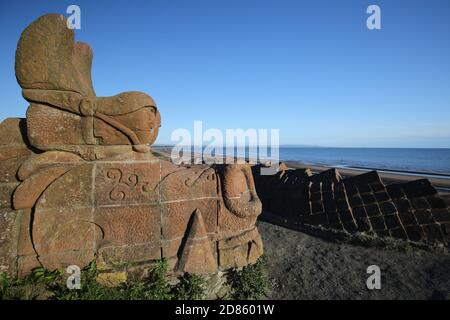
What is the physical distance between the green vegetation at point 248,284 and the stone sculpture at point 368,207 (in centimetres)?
284

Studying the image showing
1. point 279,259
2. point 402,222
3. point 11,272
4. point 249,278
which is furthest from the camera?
point 402,222

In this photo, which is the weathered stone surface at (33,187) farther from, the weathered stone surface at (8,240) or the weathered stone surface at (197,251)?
the weathered stone surface at (197,251)

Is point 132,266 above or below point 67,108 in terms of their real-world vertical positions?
below

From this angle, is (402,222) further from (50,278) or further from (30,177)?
(30,177)

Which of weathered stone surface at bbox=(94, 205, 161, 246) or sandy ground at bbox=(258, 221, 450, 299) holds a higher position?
weathered stone surface at bbox=(94, 205, 161, 246)

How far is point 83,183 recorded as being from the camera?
3480 millimetres

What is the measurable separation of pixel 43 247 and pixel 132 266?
1089 mm

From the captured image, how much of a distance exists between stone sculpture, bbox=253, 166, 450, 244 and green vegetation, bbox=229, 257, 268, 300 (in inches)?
112

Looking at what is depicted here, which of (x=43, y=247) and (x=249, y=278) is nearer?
(x=43, y=247)

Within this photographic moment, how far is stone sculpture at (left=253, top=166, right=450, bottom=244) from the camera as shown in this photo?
552 centimetres

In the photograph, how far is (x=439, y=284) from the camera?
167 inches

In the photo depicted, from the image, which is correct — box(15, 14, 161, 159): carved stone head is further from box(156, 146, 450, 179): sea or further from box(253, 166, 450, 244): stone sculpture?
box(156, 146, 450, 179): sea

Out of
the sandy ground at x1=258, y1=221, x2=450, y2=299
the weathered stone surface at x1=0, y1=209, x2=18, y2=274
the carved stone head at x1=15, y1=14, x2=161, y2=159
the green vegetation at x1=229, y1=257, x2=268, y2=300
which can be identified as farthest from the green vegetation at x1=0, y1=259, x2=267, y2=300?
the carved stone head at x1=15, y1=14, x2=161, y2=159

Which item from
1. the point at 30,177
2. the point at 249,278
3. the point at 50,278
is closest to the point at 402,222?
the point at 249,278
